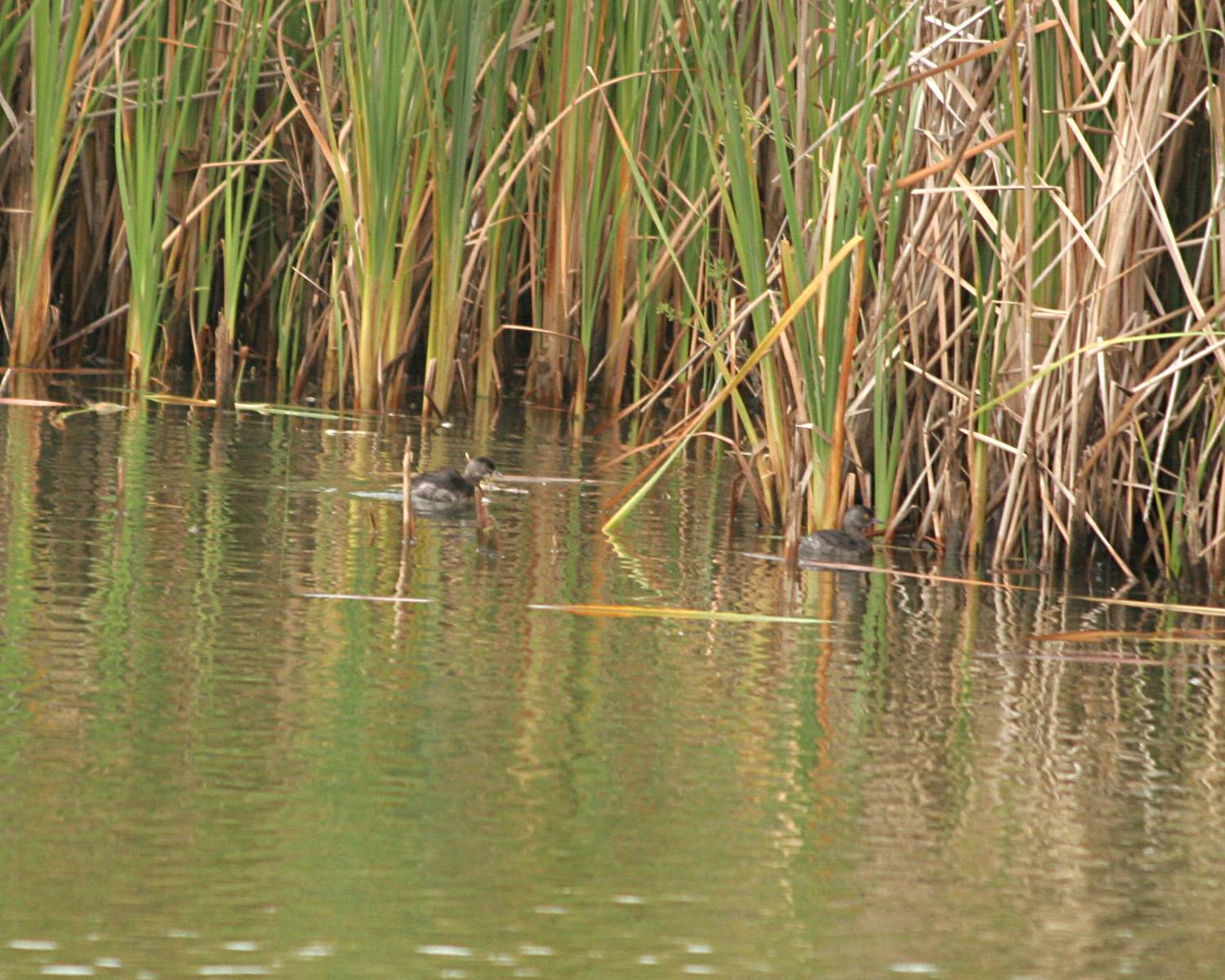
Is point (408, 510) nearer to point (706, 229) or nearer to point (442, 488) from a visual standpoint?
point (442, 488)

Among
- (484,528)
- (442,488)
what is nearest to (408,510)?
(484,528)

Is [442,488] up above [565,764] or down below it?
above

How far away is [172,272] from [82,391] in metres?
1.21

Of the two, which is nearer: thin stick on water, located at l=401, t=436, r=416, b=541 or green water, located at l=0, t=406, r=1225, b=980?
green water, located at l=0, t=406, r=1225, b=980

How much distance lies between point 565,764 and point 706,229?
405cm

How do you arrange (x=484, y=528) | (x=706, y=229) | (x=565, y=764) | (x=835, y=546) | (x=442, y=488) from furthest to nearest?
1. (x=706, y=229)
2. (x=442, y=488)
3. (x=484, y=528)
4. (x=835, y=546)
5. (x=565, y=764)

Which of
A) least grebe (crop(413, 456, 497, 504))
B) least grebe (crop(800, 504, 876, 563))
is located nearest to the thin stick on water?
least grebe (crop(413, 456, 497, 504))

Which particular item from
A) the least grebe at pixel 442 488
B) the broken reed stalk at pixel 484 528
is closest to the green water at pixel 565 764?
the broken reed stalk at pixel 484 528

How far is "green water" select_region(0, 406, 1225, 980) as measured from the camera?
241 cm

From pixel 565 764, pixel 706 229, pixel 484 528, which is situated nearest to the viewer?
pixel 565 764

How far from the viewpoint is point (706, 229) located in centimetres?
698

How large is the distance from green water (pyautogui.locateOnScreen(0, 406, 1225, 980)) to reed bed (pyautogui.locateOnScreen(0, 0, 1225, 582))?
0.45 m

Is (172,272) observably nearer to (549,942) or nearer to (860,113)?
(860,113)

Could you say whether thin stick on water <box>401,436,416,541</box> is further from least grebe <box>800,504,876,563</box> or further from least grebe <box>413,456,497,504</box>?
least grebe <box>800,504,876,563</box>
